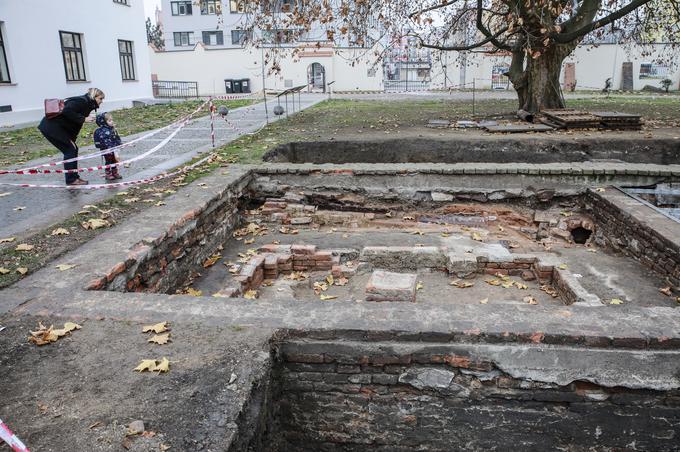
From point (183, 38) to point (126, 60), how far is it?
71.9 feet

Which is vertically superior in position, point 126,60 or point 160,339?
point 126,60

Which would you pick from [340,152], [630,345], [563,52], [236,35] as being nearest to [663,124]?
[563,52]

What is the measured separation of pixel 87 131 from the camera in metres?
15.0

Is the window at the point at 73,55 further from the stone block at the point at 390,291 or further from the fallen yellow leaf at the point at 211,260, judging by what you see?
the stone block at the point at 390,291

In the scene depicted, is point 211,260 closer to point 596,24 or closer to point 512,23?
point 512,23

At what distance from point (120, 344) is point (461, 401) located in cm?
248

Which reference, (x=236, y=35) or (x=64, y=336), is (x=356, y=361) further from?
(x=236, y=35)

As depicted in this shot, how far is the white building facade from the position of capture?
16.0 metres

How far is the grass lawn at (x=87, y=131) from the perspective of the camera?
35.7ft

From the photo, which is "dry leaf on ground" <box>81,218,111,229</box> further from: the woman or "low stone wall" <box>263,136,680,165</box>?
"low stone wall" <box>263,136,680,165</box>

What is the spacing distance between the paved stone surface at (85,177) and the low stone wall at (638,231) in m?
7.27

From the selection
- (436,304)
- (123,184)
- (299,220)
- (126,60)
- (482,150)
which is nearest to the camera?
(436,304)

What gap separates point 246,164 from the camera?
926cm

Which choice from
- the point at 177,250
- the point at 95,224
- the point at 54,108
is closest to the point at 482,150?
the point at 177,250
